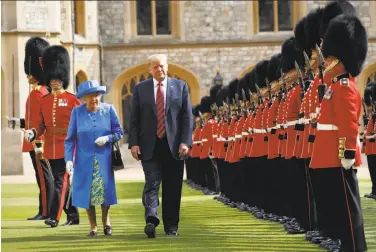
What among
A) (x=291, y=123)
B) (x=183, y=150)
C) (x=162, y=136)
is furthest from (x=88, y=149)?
(x=291, y=123)

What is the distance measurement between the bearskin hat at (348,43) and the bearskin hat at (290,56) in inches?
84.9

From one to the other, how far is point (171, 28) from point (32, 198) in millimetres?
14707

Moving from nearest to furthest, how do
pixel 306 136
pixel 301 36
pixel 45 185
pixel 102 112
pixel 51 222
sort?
pixel 306 136 < pixel 102 112 < pixel 301 36 < pixel 51 222 < pixel 45 185

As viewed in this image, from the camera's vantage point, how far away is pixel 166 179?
316 inches

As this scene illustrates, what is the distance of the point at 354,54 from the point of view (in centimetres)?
623

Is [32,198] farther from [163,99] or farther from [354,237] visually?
[354,237]

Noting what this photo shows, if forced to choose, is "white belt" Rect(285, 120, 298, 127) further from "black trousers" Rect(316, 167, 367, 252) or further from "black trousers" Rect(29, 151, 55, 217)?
"black trousers" Rect(29, 151, 55, 217)

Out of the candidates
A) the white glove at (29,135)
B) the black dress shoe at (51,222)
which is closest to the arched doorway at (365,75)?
the white glove at (29,135)

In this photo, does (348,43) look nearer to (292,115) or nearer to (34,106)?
(292,115)

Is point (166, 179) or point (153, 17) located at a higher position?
point (153, 17)

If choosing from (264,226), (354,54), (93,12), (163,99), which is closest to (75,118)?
(163,99)

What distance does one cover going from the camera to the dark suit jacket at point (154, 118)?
798 centimetres

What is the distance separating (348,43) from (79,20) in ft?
A: 68.9

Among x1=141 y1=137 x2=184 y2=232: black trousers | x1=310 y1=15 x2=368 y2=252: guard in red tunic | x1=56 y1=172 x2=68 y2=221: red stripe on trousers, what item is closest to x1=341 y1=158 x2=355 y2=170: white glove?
x1=310 y1=15 x2=368 y2=252: guard in red tunic
